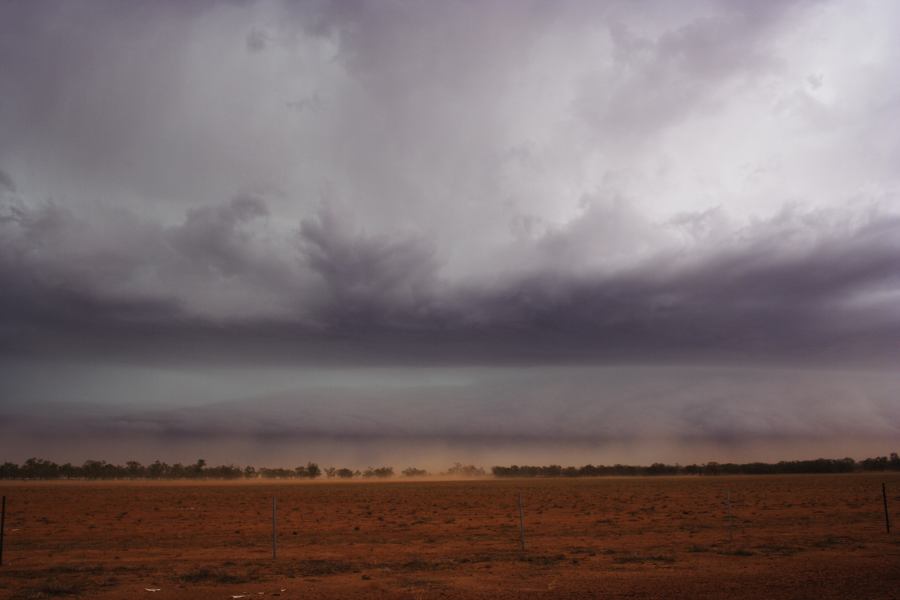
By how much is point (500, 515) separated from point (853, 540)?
22.5 meters

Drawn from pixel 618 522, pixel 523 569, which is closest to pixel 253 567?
pixel 523 569

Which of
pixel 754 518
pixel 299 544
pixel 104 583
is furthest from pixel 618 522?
pixel 104 583

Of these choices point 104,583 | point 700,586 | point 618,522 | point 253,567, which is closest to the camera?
point 700,586

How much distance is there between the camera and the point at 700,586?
60.5 ft

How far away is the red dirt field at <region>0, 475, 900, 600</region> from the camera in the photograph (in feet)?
61.3

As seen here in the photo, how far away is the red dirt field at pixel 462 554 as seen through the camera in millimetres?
18672

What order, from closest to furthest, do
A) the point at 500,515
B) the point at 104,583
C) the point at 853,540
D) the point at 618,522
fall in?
the point at 104,583, the point at 853,540, the point at 618,522, the point at 500,515

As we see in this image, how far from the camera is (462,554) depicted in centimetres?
2616

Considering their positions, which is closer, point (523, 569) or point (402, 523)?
point (523, 569)

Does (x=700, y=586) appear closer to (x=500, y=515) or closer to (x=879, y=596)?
(x=879, y=596)

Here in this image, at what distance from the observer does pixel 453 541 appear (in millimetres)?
31484

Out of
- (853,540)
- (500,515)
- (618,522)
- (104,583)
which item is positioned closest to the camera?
(104,583)

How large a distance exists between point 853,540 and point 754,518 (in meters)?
12.2

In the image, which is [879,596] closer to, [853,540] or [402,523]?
[853,540]
